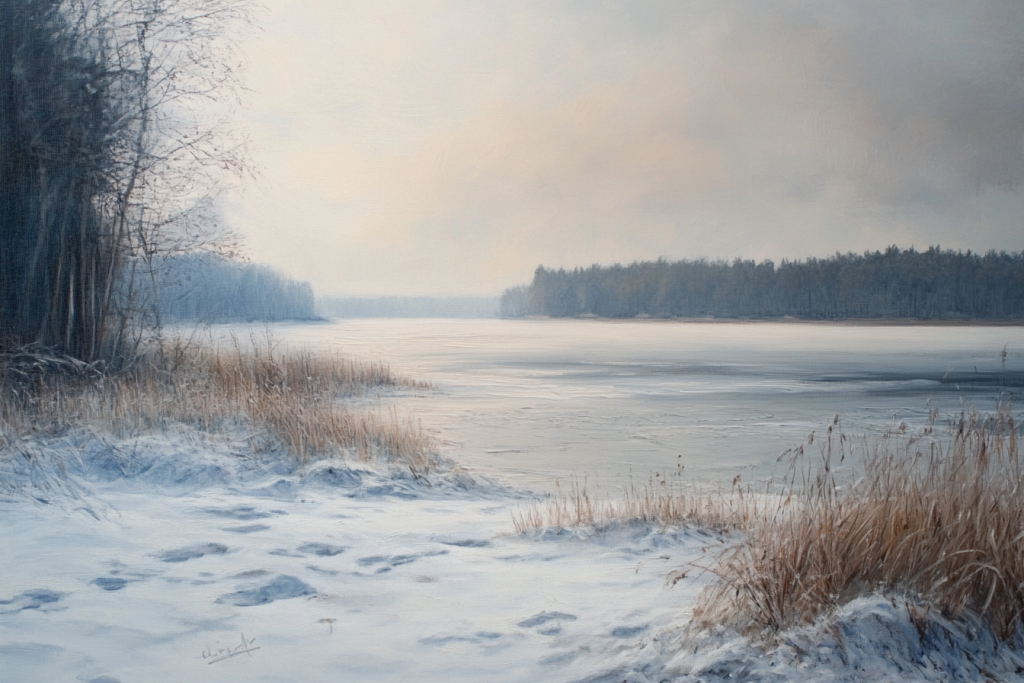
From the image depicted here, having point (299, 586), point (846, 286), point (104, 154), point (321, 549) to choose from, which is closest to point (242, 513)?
point (321, 549)

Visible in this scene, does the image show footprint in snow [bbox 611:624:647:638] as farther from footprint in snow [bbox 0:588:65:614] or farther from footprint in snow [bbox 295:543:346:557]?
footprint in snow [bbox 0:588:65:614]

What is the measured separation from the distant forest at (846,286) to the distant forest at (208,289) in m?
4.13

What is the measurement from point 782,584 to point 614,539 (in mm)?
1130

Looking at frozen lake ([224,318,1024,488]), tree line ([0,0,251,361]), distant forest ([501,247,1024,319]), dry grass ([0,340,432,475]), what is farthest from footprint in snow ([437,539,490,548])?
tree line ([0,0,251,361])

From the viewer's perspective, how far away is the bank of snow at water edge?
1.69m

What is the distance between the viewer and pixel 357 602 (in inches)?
85.3

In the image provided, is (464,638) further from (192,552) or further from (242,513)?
(242,513)

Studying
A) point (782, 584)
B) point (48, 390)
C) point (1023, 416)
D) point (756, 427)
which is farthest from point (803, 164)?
point (48, 390)

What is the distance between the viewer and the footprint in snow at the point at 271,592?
2156 mm

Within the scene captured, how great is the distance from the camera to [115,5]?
599 cm

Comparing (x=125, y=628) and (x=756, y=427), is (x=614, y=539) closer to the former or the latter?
(x=125, y=628)
